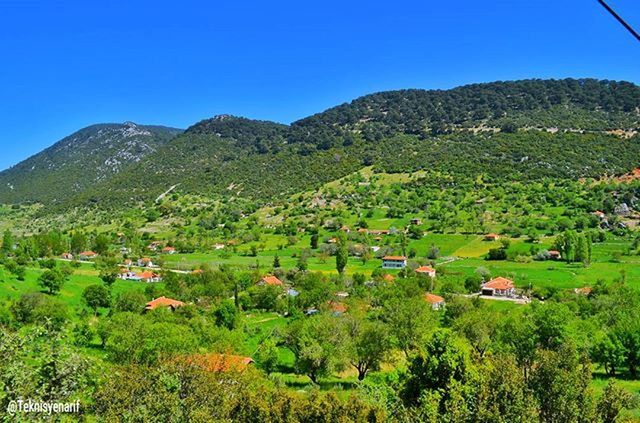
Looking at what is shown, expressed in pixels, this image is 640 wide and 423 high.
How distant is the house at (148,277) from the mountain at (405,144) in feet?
204

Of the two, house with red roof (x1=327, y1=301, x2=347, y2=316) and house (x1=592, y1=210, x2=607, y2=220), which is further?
house (x1=592, y1=210, x2=607, y2=220)

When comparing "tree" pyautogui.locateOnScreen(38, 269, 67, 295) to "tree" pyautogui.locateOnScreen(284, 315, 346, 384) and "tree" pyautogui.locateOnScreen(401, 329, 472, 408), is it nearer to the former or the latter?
"tree" pyautogui.locateOnScreen(284, 315, 346, 384)

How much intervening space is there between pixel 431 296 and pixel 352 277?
12.7 m

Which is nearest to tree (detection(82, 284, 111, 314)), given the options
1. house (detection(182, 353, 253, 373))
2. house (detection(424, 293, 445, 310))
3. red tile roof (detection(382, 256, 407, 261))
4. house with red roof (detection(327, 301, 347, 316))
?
house with red roof (detection(327, 301, 347, 316))

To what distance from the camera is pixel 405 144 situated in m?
146

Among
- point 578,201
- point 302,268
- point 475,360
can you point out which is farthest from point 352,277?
point 578,201

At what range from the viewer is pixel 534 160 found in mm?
116938

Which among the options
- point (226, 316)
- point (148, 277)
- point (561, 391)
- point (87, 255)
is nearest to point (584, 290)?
point (226, 316)

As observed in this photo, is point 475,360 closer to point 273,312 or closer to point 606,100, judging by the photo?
point 273,312

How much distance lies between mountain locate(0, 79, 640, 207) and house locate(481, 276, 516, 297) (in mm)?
62134

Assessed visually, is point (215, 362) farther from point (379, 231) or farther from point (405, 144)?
point (405, 144)

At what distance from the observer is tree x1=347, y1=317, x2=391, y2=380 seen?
2866 cm

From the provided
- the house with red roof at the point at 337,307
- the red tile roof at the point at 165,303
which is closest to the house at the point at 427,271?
the house with red roof at the point at 337,307

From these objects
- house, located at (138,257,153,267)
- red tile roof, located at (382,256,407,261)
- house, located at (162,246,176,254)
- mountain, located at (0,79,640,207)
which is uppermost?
mountain, located at (0,79,640,207)
